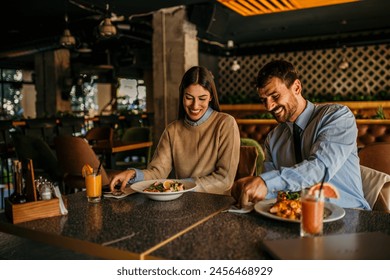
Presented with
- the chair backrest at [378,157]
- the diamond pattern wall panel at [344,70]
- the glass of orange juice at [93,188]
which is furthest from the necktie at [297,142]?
the diamond pattern wall panel at [344,70]

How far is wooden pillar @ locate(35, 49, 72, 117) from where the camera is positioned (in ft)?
35.0

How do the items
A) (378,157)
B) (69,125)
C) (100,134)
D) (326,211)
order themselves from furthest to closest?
1. (69,125)
2. (100,134)
3. (378,157)
4. (326,211)

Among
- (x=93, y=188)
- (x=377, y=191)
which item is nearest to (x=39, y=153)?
(x=93, y=188)

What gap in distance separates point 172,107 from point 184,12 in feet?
4.77

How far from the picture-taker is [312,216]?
1.01m

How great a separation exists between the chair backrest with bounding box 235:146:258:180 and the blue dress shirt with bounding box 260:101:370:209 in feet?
0.83

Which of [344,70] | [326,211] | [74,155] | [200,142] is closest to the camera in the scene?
[326,211]

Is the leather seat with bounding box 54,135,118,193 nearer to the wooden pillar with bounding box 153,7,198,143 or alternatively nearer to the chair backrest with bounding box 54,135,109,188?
the chair backrest with bounding box 54,135,109,188

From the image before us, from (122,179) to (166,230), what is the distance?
2.12 feet

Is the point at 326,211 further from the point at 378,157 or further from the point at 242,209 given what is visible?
the point at 378,157

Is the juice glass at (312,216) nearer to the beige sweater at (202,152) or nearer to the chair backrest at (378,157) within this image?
the beige sweater at (202,152)

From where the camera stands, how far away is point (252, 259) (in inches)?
35.0

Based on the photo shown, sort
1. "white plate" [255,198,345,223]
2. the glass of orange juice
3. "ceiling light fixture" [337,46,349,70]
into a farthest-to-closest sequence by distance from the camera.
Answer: "ceiling light fixture" [337,46,349,70] → the glass of orange juice → "white plate" [255,198,345,223]

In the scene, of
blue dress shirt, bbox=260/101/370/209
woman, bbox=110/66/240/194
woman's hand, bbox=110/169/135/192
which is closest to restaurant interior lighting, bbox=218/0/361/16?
woman, bbox=110/66/240/194
